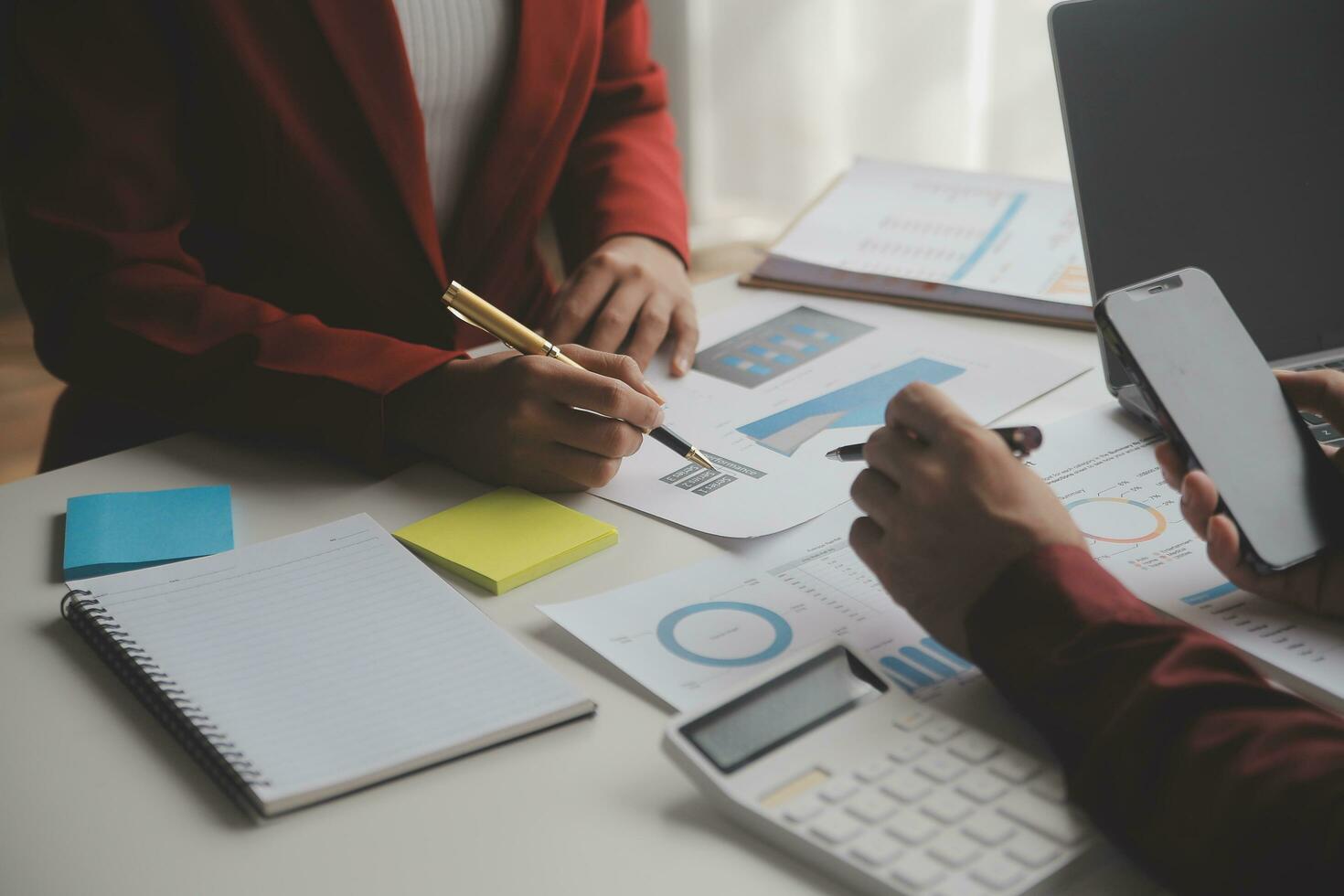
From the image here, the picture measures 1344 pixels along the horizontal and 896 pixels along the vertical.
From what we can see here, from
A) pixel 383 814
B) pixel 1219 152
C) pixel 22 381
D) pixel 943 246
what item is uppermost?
pixel 1219 152

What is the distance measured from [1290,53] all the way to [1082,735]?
687 millimetres

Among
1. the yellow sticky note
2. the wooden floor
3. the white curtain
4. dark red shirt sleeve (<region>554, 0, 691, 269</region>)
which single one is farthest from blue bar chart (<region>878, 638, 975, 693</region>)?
the white curtain

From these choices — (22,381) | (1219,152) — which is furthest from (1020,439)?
(22,381)

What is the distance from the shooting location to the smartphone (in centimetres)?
68

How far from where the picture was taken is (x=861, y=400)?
3.27 feet

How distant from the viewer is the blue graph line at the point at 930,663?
65cm

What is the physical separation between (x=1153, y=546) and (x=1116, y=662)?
23 cm

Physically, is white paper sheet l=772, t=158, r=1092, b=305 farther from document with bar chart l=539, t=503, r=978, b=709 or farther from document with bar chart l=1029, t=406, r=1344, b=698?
document with bar chart l=539, t=503, r=978, b=709

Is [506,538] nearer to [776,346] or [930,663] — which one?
[930,663]

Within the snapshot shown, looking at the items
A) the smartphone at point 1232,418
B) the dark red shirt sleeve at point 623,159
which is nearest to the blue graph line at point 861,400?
the smartphone at point 1232,418

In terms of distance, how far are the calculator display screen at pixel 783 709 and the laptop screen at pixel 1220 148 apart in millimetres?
467

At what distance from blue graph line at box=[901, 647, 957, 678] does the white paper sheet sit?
1.96 feet

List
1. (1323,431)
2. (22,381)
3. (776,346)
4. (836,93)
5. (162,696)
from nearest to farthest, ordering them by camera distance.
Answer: (162,696), (1323,431), (776,346), (22,381), (836,93)

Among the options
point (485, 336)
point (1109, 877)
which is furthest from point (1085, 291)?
point (1109, 877)
